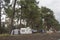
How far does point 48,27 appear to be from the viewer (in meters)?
85.5

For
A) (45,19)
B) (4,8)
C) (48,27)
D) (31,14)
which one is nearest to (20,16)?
(31,14)

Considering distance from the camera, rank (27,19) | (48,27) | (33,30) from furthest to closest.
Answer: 1. (48,27)
2. (33,30)
3. (27,19)

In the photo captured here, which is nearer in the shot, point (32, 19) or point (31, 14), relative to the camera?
point (31, 14)

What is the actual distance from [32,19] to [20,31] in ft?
18.5

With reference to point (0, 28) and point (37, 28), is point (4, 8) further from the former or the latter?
point (37, 28)

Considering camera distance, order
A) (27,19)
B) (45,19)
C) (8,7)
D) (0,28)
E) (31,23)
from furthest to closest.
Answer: (45,19), (31,23), (27,19), (0,28), (8,7)

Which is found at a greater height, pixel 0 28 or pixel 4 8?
pixel 4 8

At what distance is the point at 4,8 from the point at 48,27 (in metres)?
48.0

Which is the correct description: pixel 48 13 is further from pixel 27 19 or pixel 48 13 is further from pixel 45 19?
pixel 27 19

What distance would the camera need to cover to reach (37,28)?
66000 mm

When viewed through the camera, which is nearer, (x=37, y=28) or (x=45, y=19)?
(x=37, y=28)

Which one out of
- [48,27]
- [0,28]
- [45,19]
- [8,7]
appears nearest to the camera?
[8,7]

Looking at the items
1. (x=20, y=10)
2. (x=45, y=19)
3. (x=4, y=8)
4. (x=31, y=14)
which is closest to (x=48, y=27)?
(x=45, y=19)

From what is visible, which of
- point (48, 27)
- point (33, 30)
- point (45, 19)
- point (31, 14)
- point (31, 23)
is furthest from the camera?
point (48, 27)
